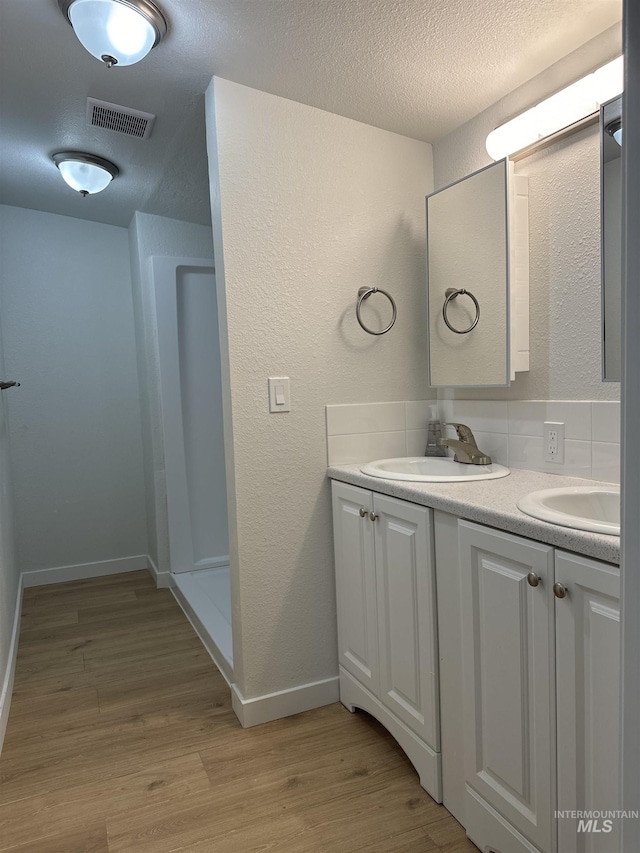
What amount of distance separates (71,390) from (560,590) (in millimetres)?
3313

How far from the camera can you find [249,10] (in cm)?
151

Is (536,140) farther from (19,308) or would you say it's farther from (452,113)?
(19,308)

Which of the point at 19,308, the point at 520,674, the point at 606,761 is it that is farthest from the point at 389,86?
the point at 19,308

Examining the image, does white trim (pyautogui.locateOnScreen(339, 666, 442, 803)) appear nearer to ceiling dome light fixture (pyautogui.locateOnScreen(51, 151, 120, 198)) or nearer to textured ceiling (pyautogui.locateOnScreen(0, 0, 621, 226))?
textured ceiling (pyautogui.locateOnScreen(0, 0, 621, 226))

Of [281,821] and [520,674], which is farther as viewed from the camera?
[281,821]

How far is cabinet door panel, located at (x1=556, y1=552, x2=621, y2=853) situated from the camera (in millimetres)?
1017

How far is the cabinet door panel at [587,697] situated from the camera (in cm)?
102

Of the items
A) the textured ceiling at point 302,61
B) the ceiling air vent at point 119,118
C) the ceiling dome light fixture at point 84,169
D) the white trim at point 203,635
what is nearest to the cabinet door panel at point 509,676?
the white trim at point 203,635

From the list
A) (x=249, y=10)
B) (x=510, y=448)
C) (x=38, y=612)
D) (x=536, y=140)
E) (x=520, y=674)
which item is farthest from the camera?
(x=38, y=612)

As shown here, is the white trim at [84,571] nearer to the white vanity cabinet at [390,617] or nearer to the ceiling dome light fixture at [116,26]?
the white vanity cabinet at [390,617]

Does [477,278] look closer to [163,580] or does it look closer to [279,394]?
[279,394]

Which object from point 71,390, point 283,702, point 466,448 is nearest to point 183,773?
point 283,702

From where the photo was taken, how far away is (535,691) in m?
1.18

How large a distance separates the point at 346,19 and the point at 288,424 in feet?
4.08
